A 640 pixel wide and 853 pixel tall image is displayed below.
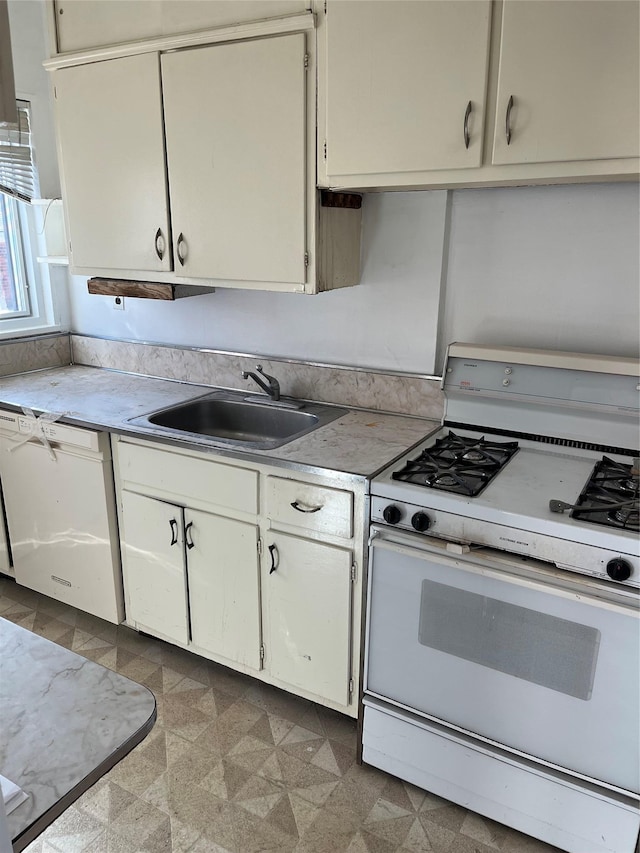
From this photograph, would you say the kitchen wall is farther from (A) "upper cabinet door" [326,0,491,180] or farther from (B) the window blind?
(B) the window blind

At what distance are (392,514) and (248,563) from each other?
0.60 meters

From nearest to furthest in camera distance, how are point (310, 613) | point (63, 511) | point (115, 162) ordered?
point (310, 613) < point (115, 162) < point (63, 511)

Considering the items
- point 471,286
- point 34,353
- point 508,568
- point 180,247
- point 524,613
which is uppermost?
point 180,247

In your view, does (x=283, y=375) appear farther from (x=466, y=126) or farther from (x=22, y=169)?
(x=22, y=169)

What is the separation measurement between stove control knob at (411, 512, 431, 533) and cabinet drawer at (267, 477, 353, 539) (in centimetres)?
22

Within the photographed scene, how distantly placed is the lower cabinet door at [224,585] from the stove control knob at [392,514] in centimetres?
50

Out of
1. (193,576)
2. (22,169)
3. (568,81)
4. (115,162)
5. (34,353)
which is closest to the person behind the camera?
(568,81)

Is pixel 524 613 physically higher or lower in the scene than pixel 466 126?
lower

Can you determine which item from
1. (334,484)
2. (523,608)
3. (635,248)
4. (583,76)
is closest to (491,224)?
(635,248)

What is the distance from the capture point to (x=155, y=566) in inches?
93.4

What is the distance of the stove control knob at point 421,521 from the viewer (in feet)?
5.60

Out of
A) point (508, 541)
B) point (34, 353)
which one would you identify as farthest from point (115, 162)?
point (508, 541)

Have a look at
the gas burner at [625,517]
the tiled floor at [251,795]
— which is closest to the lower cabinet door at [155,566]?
the tiled floor at [251,795]

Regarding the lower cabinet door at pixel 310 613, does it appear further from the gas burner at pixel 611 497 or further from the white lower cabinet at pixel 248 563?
the gas burner at pixel 611 497
